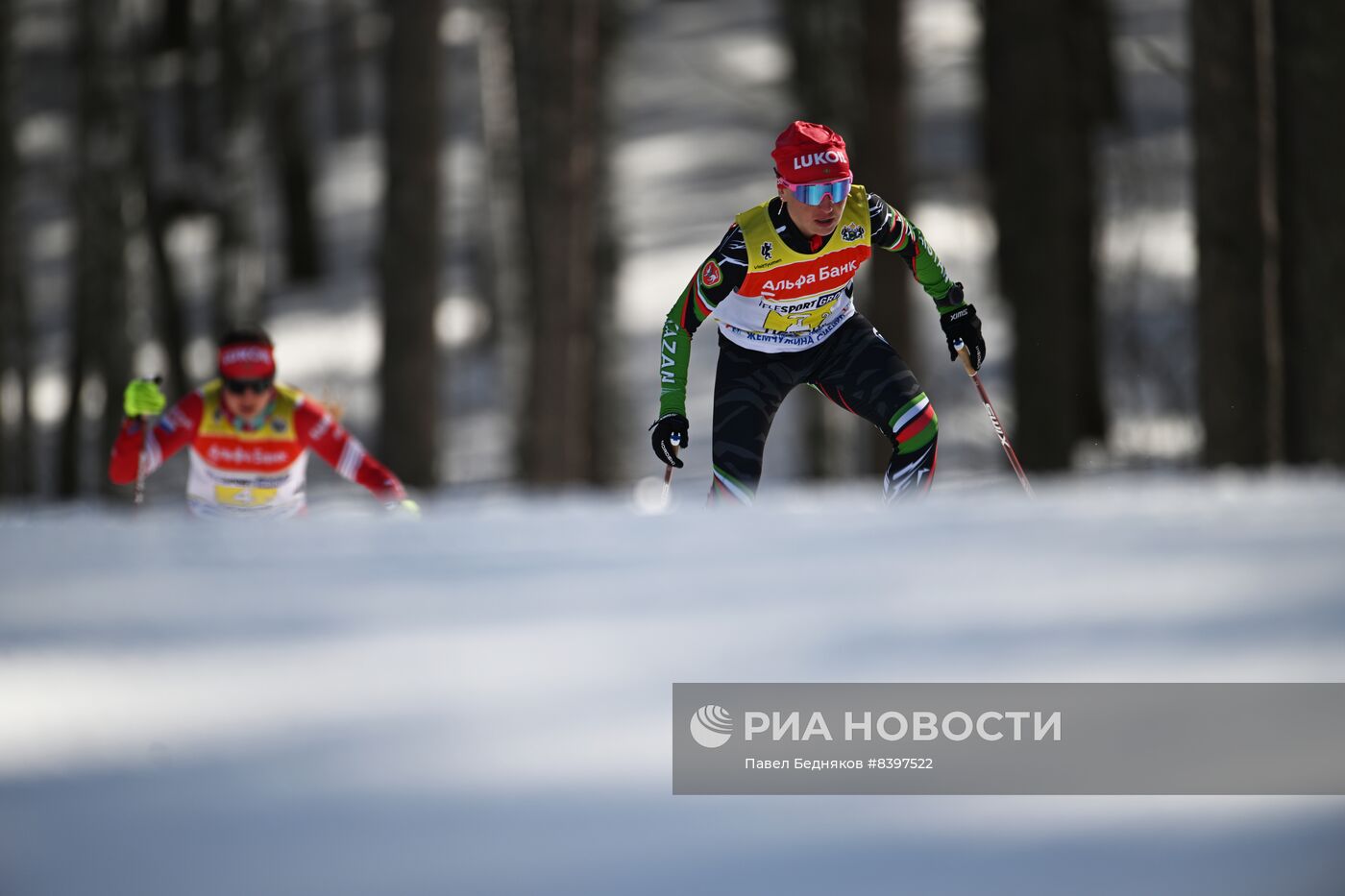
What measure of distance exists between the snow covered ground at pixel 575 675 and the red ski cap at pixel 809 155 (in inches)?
92.8

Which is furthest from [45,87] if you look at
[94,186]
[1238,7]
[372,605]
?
[372,605]

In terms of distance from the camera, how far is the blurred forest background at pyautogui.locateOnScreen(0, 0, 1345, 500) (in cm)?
716

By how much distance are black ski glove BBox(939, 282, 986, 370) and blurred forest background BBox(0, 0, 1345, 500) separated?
2.75 m

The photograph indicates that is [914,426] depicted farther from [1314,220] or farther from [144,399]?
[1314,220]

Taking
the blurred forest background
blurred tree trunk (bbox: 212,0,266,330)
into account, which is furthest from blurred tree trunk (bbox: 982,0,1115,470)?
blurred tree trunk (bbox: 212,0,266,330)

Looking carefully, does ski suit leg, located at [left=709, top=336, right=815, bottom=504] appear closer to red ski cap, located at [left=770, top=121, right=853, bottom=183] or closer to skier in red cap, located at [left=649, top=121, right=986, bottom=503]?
skier in red cap, located at [left=649, top=121, right=986, bottom=503]

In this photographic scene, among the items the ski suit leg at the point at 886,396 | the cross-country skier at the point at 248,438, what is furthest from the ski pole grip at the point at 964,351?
the cross-country skier at the point at 248,438

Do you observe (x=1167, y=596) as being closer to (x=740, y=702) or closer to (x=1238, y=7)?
(x=740, y=702)

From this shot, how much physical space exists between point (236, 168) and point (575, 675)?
16.7 metres

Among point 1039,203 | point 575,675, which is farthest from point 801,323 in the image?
point 1039,203

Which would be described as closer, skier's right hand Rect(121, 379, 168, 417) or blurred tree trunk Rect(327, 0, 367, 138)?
skier's right hand Rect(121, 379, 168, 417)

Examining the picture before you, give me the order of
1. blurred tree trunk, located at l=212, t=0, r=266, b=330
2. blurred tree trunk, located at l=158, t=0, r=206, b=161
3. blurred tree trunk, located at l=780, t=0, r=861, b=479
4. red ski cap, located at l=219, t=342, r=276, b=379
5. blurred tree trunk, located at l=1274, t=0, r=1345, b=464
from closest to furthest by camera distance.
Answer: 1. red ski cap, located at l=219, t=342, r=276, b=379
2. blurred tree trunk, located at l=1274, t=0, r=1345, b=464
3. blurred tree trunk, located at l=780, t=0, r=861, b=479
4. blurred tree trunk, located at l=212, t=0, r=266, b=330
5. blurred tree trunk, located at l=158, t=0, r=206, b=161

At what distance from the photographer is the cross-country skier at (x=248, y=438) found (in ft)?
20.1

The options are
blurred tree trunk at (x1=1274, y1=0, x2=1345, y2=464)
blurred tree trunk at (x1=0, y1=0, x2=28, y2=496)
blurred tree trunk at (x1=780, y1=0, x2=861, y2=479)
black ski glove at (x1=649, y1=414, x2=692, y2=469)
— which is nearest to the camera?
black ski glove at (x1=649, y1=414, x2=692, y2=469)
